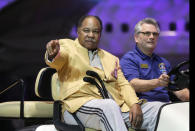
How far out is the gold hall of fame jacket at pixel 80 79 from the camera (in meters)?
2.26

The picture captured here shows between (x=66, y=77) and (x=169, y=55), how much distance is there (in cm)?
784

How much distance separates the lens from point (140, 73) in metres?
2.69

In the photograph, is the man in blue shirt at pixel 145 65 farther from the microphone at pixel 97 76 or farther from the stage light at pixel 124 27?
the stage light at pixel 124 27

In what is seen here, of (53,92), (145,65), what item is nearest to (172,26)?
(145,65)

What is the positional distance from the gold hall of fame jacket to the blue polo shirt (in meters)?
0.18

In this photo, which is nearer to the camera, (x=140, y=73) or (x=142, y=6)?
(x=140, y=73)

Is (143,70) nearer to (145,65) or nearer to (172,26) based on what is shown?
(145,65)

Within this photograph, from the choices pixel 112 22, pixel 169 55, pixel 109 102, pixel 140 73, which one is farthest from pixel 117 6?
pixel 109 102

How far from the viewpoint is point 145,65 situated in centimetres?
272

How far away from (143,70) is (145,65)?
4cm

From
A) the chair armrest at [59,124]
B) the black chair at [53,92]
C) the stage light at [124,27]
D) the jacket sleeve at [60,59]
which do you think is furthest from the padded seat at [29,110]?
the stage light at [124,27]

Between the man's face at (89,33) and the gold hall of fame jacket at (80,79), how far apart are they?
1.6 inches

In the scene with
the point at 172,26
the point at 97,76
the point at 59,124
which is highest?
the point at 172,26

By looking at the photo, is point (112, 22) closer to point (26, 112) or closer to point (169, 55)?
point (169, 55)
